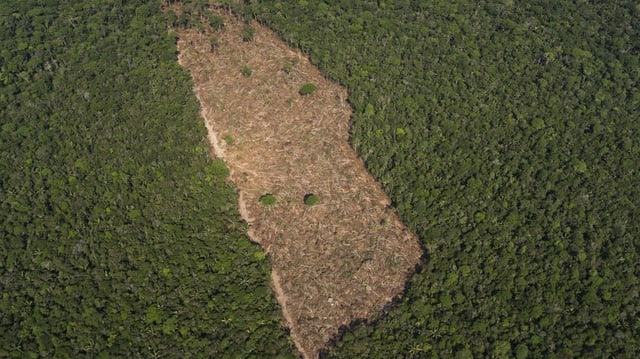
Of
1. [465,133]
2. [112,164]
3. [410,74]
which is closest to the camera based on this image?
[112,164]

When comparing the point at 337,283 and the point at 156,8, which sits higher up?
the point at 156,8

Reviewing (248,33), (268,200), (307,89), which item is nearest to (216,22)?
(248,33)

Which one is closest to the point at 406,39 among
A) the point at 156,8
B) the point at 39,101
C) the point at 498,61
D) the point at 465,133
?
the point at 498,61

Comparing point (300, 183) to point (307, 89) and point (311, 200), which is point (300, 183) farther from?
point (307, 89)

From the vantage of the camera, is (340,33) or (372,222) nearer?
(372,222)

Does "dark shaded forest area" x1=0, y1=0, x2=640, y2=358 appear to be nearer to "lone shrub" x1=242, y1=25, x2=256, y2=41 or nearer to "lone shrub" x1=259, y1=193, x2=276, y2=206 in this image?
"lone shrub" x1=242, y1=25, x2=256, y2=41

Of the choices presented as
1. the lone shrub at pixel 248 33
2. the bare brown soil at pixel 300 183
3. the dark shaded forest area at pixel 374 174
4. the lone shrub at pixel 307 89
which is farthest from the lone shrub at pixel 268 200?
the lone shrub at pixel 248 33

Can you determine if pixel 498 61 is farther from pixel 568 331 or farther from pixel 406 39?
pixel 568 331

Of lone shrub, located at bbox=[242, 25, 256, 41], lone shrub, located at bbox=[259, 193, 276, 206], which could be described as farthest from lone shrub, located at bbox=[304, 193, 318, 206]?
lone shrub, located at bbox=[242, 25, 256, 41]

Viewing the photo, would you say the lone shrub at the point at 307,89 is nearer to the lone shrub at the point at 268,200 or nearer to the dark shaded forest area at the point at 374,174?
the dark shaded forest area at the point at 374,174
